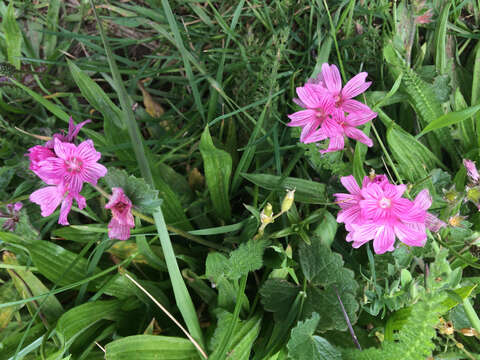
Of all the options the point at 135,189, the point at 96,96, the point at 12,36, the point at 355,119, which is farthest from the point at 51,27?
the point at 355,119

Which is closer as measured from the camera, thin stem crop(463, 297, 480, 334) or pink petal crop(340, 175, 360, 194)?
pink petal crop(340, 175, 360, 194)

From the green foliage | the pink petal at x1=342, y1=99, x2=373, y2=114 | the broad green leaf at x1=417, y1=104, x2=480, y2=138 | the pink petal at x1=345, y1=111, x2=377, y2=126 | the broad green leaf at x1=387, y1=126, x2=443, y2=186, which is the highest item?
the pink petal at x1=342, y1=99, x2=373, y2=114

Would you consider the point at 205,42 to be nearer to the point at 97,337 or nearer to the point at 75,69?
the point at 75,69

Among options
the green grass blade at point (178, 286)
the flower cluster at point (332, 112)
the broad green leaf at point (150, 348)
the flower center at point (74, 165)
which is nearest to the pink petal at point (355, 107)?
the flower cluster at point (332, 112)

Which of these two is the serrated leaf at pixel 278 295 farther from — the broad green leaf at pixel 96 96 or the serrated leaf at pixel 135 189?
the broad green leaf at pixel 96 96

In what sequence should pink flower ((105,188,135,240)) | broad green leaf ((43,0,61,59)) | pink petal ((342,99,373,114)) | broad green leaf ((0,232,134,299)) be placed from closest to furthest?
pink flower ((105,188,135,240)), pink petal ((342,99,373,114)), broad green leaf ((0,232,134,299)), broad green leaf ((43,0,61,59))

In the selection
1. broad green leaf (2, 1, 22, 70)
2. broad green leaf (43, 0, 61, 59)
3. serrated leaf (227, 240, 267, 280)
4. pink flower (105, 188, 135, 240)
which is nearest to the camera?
pink flower (105, 188, 135, 240)

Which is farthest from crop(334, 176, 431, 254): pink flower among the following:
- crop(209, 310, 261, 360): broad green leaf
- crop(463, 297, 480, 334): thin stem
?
crop(209, 310, 261, 360): broad green leaf

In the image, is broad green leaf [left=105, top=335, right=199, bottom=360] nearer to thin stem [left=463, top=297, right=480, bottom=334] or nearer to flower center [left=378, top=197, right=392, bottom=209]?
flower center [left=378, top=197, right=392, bottom=209]
